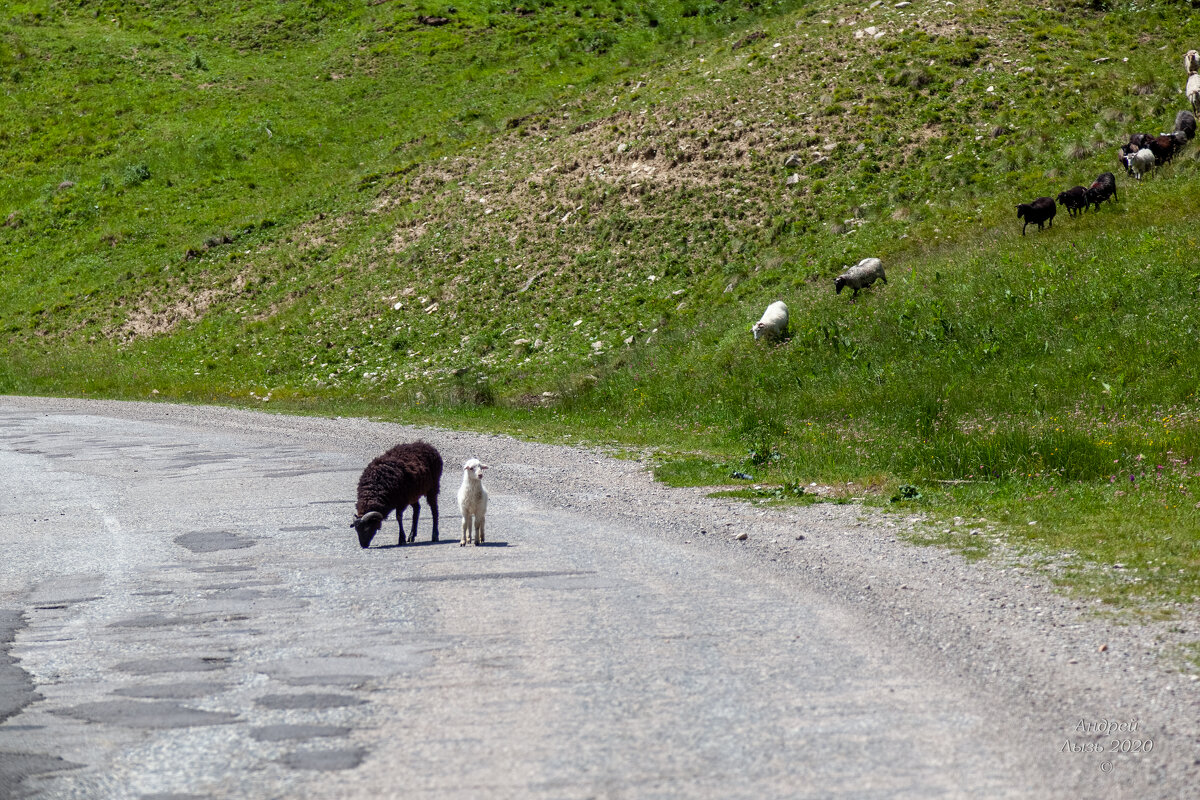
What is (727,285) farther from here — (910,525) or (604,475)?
(910,525)

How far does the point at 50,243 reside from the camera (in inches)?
2381

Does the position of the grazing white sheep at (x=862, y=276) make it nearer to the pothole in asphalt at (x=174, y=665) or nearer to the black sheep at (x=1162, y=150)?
the black sheep at (x=1162, y=150)

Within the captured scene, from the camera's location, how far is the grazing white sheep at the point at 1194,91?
35.4m

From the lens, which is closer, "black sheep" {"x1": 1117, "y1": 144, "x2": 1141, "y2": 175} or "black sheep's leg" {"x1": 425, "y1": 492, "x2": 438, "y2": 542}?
"black sheep's leg" {"x1": 425, "y1": 492, "x2": 438, "y2": 542}

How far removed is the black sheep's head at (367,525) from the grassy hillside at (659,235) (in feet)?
19.4

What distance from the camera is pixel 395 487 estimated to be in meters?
14.0

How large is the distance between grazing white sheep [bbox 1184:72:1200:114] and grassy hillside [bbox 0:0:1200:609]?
0.62m

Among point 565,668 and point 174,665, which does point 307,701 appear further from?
point 565,668

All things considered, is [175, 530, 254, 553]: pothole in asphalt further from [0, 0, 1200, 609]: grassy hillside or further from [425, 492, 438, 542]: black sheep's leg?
[0, 0, 1200, 609]: grassy hillside

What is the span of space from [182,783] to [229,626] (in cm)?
378

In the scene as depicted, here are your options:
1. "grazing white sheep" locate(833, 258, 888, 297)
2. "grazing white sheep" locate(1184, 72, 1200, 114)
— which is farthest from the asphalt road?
"grazing white sheep" locate(1184, 72, 1200, 114)

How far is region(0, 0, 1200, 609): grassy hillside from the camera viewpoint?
20.2 metres

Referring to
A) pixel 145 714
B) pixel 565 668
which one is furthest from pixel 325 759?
pixel 565 668

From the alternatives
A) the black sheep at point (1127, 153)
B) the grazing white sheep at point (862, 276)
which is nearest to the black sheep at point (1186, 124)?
the black sheep at point (1127, 153)
